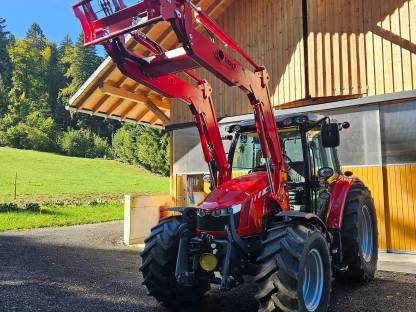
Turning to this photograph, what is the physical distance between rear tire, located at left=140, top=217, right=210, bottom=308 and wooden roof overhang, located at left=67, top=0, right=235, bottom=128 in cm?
660

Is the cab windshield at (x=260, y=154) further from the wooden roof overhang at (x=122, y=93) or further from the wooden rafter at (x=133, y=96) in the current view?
the wooden rafter at (x=133, y=96)

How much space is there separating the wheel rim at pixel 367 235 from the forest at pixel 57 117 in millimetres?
35191

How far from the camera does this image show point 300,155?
579cm

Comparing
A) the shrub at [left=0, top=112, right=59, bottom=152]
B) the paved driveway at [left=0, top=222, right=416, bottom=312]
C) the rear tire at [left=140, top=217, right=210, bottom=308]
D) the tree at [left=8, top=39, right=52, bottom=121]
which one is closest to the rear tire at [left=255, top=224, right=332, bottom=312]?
the paved driveway at [left=0, top=222, right=416, bottom=312]

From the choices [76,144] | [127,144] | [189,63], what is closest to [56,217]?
[189,63]

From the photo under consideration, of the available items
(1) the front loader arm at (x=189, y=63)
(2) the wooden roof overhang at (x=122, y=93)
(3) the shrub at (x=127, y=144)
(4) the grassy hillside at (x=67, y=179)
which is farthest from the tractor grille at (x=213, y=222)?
(3) the shrub at (x=127, y=144)

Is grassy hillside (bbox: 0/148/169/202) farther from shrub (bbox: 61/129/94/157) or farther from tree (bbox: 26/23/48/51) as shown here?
tree (bbox: 26/23/48/51)

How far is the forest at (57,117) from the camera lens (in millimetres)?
50469

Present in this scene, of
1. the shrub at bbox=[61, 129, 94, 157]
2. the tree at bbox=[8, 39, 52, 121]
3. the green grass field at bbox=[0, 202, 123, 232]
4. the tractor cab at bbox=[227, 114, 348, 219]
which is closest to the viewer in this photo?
the tractor cab at bbox=[227, 114, 348, 219]

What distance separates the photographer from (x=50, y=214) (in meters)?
18.1

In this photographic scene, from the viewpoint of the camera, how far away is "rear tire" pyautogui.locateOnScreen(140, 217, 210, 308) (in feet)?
16.4

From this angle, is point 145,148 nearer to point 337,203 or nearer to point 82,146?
point 82,146

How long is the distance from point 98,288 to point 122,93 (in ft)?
21.5

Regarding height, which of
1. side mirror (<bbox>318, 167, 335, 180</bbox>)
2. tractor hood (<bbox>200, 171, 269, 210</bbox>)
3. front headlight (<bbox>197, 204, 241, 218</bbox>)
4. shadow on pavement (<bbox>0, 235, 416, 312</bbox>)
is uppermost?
side mirror (<bbox>318, 167, 335, 180</bbox>)
